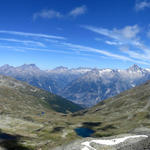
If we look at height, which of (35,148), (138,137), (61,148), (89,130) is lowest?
(89,130)

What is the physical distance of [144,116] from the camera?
639 feet

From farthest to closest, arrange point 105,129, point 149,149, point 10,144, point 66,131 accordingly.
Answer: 1. point 105,129
2. point 66,131
3. point 10,144
4. point 149,149

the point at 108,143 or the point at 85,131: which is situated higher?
the point at 108,143

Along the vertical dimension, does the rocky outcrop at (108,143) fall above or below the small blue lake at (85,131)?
above

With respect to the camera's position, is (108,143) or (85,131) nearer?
(108,143)

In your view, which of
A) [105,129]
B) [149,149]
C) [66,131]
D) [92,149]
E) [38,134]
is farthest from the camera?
[105,129]

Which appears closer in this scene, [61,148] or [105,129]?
[61,148]

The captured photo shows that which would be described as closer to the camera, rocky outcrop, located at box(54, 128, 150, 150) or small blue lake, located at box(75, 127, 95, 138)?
rocky outcrop, located at box(54, 128, 150, 150)

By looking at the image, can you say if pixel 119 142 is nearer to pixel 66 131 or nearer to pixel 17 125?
pixel 66 131

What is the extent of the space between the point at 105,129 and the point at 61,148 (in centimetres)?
11500

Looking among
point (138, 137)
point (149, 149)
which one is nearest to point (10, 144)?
point (138, 137)

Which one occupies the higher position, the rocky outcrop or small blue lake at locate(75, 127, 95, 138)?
the rocky outcrop

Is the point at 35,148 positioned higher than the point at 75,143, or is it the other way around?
the point at 75,143

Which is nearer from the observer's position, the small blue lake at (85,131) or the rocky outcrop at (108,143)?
the rocky outcrop at (108,143)
